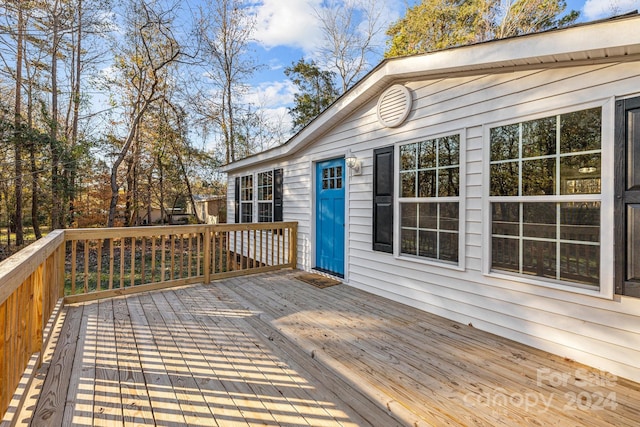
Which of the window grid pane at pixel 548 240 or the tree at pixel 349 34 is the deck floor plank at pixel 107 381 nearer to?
the window grid pane at pixel 548 240

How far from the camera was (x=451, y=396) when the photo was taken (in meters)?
1.93

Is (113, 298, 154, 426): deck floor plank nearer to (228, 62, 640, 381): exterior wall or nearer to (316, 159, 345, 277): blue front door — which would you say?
(228, 62, 640, 381): exterior wall

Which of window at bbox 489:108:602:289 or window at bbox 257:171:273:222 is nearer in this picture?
window at bbox 489:108:602:289

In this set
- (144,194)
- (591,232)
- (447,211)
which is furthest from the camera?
(144,194)

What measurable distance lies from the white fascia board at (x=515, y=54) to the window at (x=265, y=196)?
2863 millimetres

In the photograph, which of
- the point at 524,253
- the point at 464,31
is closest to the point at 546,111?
the point at 524,253

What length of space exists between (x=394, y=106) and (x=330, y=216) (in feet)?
6.72

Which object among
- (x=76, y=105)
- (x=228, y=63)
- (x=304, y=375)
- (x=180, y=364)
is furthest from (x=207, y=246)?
(x=228, y=63)

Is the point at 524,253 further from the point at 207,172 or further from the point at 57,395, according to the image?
the point at 207,172

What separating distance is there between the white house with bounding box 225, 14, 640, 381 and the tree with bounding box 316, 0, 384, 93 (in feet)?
31.1

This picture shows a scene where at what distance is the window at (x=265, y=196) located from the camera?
6658 mm

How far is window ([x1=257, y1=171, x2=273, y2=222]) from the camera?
6658 mm

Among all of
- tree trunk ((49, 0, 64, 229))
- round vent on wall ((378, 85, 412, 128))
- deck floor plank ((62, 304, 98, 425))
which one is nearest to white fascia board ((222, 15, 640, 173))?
round vent on wall ((378, 85, 412, 128))

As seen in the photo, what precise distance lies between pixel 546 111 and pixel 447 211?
125cm
